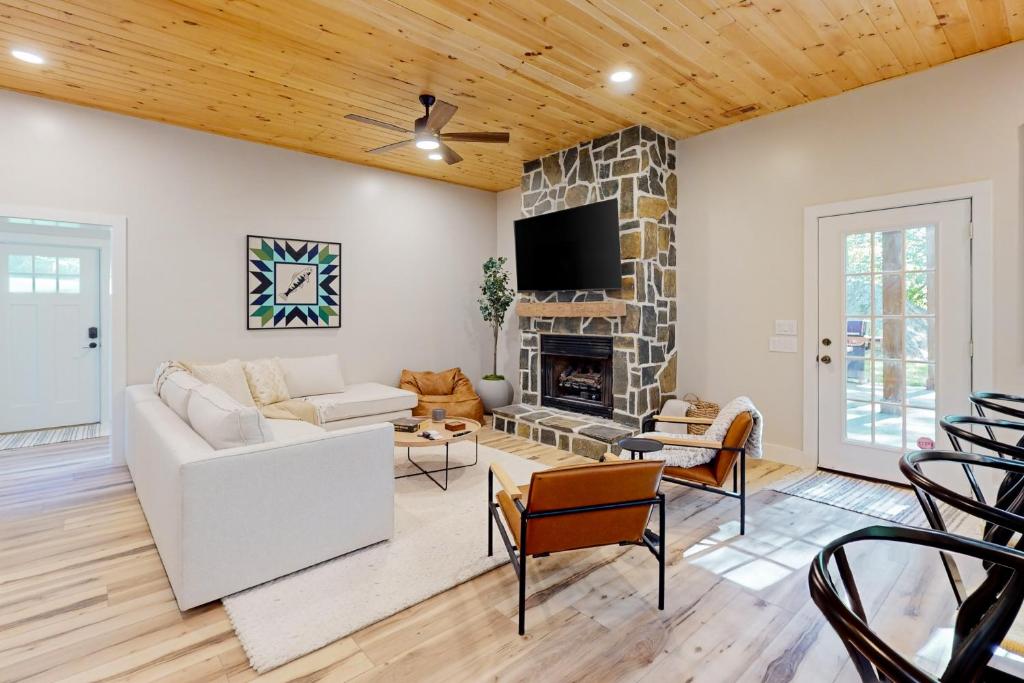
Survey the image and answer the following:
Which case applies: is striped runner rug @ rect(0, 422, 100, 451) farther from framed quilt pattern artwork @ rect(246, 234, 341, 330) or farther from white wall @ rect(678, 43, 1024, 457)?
white wall @ rect(678, 43, 1024, 457)

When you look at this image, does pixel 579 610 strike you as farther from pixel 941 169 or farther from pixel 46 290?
pixel 46 290

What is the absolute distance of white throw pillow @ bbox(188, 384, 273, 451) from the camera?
241 cm

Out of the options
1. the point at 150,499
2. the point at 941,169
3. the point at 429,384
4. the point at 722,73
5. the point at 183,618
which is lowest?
the point at 183,618

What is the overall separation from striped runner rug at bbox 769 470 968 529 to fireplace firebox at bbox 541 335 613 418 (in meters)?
1.77

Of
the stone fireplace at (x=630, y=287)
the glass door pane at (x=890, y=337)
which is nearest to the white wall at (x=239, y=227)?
the stone fireplace at (x=630, y=287)

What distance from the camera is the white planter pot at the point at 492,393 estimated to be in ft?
20.5

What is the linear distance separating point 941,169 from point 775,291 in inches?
53.3

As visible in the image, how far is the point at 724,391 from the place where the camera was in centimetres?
479

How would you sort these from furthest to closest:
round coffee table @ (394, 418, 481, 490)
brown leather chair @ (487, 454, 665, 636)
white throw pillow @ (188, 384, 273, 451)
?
round coffee table @ (394, 418, 481, 490) < white throw pillow @ (188, 384, 273, 451) < brown leather chair @ (487, 454, 665, 636)

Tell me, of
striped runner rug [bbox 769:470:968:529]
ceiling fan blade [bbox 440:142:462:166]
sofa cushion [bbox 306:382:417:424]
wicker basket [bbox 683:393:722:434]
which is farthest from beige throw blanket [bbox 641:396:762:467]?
sofa cushion [bbox 306:382:417:424]

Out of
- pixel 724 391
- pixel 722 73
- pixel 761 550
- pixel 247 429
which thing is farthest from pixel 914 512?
pixel 247 429

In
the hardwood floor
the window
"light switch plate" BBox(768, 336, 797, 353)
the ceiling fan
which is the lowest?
the hardwood floor

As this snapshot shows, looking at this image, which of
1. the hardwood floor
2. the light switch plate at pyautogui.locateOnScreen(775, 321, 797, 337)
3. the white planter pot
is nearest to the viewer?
the hardwood floor

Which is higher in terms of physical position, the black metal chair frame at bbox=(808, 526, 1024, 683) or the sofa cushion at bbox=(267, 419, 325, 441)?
the black metal chair frame at bbox=(808, 526, 1024, 683)
